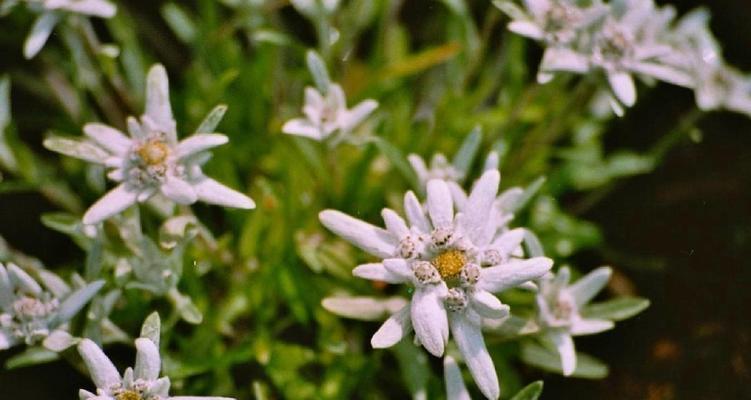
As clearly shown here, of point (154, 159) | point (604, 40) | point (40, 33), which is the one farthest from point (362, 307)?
point (40, 33)

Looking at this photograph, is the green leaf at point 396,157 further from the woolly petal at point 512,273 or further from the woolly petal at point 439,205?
the woolly petal at point 512,273

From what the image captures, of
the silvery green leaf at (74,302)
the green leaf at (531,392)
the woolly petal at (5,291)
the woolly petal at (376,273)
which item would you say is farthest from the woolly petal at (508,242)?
the woolly petal at (5,291)

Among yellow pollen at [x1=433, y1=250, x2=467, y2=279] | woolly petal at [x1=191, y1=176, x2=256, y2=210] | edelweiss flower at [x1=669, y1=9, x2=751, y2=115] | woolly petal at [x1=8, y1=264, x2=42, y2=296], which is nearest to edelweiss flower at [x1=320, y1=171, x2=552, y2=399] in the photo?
yellow pollen at [x1=433, y1=250, x2=467, y2=279]

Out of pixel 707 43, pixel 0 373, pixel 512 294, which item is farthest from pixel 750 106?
pixel 0 373

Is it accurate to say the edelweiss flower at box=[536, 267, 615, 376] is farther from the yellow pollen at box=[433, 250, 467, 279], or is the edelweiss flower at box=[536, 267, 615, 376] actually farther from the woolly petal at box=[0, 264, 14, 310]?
the woolly petal at box=[0, 264, 14, 310]

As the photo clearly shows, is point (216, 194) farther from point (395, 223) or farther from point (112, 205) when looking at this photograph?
point (395, 223)

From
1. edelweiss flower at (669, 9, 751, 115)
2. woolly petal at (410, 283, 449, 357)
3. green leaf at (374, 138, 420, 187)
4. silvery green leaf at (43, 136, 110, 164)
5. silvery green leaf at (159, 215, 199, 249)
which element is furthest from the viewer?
edelweiss flower at (669, 9, 751, 115)

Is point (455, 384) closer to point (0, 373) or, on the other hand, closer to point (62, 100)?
point (0, 373)
